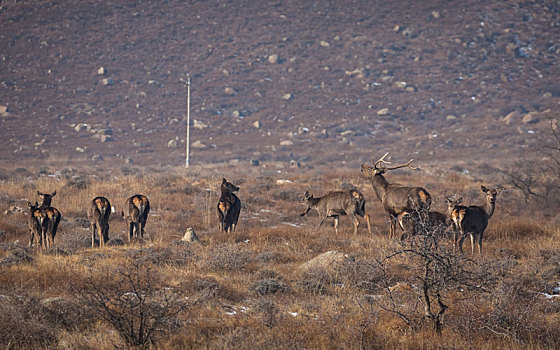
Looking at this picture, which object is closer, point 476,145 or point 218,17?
point 476,145

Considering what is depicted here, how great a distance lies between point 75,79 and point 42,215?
6911 cm

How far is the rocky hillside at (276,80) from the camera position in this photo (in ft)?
203

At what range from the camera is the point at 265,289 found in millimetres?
9766

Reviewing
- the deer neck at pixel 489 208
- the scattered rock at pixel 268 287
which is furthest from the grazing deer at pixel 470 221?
the scattered rock at pixel 268 287

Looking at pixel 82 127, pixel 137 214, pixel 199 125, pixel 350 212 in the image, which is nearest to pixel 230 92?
pixel 199 125

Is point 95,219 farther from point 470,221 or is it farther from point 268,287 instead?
point 470,221

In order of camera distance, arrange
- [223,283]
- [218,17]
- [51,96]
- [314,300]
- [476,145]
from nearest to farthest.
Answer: [314,300]
[223,283]
[476,145]
[51,96]
[218,17]

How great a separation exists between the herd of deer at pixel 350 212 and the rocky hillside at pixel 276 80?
35258mm

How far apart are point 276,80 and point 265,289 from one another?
234ft

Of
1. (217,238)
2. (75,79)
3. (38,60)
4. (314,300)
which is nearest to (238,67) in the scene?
(75,79)

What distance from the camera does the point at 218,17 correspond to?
94375 mm

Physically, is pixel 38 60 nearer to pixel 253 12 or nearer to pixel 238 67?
pixel 238 67

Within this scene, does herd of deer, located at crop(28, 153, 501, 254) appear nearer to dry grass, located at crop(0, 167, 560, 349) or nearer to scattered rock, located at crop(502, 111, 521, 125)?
dry grass, located at crop(0, 167, 560, 349)

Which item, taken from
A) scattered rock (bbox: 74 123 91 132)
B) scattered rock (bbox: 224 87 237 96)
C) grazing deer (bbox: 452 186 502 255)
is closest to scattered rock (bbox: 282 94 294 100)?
scattered rock (bbox: 224 87 237 96)
